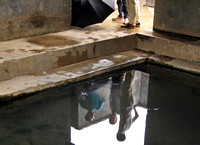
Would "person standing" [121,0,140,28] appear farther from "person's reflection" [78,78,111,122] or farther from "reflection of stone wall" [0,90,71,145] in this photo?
"reflection of stone wall" [0,90,71,145]

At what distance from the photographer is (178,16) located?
623 centimetres

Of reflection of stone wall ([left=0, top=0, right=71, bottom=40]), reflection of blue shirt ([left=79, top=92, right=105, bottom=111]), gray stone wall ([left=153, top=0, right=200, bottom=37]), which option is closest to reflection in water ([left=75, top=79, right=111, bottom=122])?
reflection of blue shirt ([left=79, top=92, right=105, bottom=111])

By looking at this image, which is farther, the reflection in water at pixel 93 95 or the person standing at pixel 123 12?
the person standing at pixel 123 12

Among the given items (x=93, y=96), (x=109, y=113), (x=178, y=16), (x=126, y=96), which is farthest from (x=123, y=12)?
(x=109, y=113)

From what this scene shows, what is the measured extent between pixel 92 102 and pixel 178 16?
2.64 m

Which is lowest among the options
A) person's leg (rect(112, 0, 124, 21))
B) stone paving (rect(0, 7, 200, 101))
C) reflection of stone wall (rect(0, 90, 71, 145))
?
reflection of stone wall (rect(0, 90, 71, 145))

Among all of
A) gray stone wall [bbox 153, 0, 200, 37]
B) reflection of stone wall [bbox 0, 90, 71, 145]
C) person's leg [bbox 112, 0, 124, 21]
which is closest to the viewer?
reflection of stone wall [bbox 0, 90, 71, 145]

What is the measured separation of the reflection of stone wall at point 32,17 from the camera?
5.75 meters

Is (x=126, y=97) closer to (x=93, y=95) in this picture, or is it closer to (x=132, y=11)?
(x=93, y=95)

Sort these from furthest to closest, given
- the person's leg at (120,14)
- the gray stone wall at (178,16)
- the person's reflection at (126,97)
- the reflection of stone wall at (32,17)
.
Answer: the person's leg at (120,14) → the gray stone wall at (178,16) → the reflection of stone wall at (32,17) → the person's reflection at (126,97)

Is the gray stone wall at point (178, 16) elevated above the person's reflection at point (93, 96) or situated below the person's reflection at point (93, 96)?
above

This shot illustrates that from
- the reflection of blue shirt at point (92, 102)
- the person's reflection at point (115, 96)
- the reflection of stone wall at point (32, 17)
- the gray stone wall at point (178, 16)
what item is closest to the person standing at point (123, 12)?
the gray stone wall at point (178, 16)

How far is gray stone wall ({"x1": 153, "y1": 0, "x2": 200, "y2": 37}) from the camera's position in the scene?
5.99 meters

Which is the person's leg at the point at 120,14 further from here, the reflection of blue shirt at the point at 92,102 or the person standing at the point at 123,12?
the reflection of blue shirt at the point at 92,102
